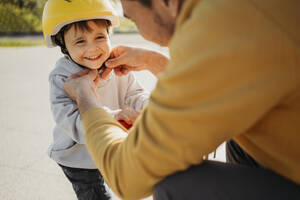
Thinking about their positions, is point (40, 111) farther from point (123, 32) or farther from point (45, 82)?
point (123, 32)

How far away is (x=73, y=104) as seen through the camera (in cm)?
158

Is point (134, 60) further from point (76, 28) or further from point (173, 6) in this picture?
point (173, 6)

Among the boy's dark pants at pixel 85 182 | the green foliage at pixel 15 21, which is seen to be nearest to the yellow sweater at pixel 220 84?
the boy's dark pants at pixel 85 182

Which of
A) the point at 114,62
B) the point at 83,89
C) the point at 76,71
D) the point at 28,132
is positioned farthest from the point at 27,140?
the point at 83,89

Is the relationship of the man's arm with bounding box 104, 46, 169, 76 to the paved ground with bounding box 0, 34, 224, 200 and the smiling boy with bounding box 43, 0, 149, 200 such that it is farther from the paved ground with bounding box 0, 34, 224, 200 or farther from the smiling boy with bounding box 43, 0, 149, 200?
the paved ground with bounding box 0, 34, 224, 200

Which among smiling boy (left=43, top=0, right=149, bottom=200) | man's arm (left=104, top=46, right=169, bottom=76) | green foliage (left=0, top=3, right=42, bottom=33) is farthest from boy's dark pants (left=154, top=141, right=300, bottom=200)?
green foliage (left=0, top=3, right=42, bottom=33)

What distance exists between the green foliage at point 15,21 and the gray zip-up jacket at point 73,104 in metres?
14.2

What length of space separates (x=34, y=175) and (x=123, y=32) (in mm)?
11686

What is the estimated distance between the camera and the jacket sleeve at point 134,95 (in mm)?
1834

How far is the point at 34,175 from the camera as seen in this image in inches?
94.5

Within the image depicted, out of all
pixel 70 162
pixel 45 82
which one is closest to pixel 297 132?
pixel 70 162

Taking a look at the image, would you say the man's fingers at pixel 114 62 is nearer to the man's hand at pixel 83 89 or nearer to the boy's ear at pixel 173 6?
the man's hand at pixel 83 89

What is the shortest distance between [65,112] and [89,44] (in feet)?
1.22

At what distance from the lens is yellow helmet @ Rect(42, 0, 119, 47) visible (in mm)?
1549
